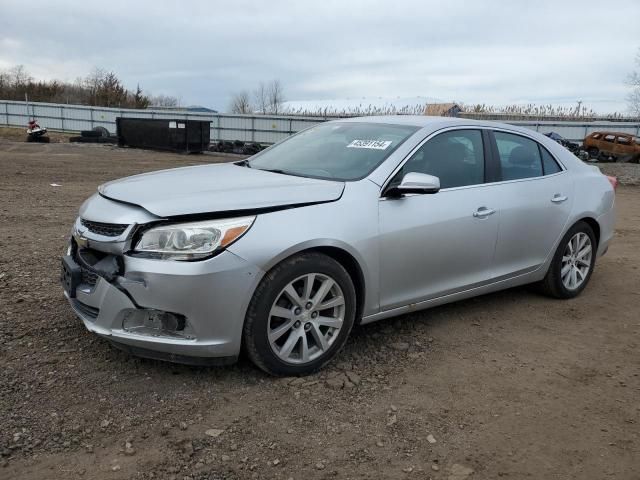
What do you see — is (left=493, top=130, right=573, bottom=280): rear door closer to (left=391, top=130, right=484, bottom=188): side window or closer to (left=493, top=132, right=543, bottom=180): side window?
(left=493, top=132, right=543, bottom=180): side window

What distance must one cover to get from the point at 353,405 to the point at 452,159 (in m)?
2.04

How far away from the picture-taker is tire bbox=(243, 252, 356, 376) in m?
3.15

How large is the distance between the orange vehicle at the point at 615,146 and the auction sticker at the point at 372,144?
28.6m

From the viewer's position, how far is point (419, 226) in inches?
149

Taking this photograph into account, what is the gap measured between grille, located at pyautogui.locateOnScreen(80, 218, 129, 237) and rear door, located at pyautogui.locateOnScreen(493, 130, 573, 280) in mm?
2739

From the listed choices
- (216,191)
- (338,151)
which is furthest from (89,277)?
(338,151)

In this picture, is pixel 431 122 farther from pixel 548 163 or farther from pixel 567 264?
pixel 567 264

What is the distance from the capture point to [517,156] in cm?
474

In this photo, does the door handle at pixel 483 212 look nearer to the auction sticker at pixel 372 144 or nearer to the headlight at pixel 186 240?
the auction sticker at pixel 372 144

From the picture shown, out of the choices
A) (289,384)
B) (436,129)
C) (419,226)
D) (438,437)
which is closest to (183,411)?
(289,384)

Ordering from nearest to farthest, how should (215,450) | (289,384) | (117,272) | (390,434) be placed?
(215,450) → (390,434) → (117,272) → (289,384)

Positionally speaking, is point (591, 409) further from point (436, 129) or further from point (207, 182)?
point (207, 182)

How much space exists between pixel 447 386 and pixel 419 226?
1.04 meters

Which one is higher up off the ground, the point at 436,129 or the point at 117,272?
the point at 436,129
